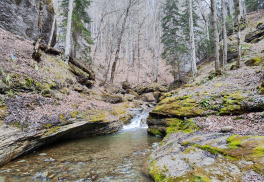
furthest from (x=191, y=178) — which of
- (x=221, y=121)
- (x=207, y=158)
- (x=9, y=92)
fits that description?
(x=9, y=92)

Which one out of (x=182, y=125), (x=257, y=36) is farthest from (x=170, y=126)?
(x=257, y=36)

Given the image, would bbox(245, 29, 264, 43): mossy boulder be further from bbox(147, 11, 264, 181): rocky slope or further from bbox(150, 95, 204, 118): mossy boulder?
bbox(150, 95, 204, 118): mossy boulder

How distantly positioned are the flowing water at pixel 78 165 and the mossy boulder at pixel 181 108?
246 cm

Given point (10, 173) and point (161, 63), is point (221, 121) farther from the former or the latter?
point (161, 63)

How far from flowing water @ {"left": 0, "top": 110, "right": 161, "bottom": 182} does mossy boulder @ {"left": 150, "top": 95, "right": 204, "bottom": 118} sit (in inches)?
96.8

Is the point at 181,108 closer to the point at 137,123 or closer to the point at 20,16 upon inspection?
the point at 137,123

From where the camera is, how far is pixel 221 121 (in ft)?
17.0

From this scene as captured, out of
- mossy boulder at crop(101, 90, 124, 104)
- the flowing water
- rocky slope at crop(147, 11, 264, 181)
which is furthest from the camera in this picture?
mossy boulder at crop(101, 90, 124, 104)

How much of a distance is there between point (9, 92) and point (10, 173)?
10.1 ft

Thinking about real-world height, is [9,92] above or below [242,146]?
above

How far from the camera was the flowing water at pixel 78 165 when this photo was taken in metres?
3.70

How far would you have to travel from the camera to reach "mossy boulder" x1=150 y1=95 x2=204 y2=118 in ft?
21.2

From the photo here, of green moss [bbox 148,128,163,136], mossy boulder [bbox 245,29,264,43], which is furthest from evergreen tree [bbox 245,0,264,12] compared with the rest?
green moss [bbox 148,128,163,136]

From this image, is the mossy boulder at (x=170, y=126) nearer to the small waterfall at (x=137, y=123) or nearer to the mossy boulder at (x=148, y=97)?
the small waterfall at (x=137, y=123)
